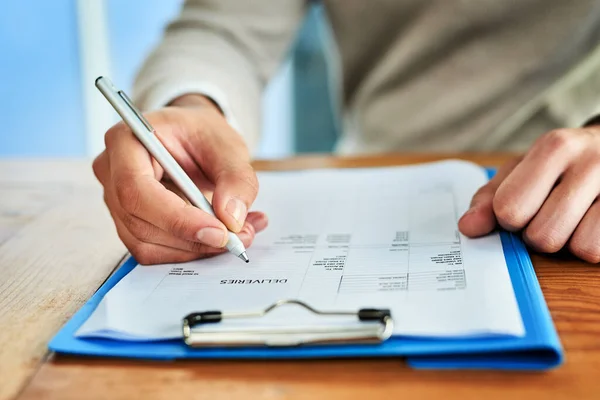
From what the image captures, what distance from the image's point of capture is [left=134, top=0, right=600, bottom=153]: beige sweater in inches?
33.9

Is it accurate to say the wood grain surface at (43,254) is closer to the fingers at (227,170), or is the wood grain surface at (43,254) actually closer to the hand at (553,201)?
the fingers at (227,170)

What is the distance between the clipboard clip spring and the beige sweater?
41 centimetres

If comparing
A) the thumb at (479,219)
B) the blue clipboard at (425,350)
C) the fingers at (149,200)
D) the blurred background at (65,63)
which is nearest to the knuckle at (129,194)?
the fingers at (149,200)

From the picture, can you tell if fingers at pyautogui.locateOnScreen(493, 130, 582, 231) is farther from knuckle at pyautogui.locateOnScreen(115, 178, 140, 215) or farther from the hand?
knuckle at pyautogui.locateOnScreen(115, 178, 140, 215)

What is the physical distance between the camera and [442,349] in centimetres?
38

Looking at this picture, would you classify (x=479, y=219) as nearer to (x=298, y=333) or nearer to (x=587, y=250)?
(x=587, y=250)

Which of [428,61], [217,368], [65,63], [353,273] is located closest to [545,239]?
[353,273]

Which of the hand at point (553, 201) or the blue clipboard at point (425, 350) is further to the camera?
the hand at point (553, 201)

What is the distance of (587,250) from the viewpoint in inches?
19.5

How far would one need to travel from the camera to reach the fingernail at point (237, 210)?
1.64 feet

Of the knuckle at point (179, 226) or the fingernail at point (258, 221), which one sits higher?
the fingernail at point (258, 221)

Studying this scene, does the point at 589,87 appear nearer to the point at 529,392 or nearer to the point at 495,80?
the point at 495,80

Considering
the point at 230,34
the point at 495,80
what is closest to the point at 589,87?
the point at 495,80

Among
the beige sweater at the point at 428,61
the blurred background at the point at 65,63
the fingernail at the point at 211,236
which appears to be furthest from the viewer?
the blurred background at the point at 65,63
